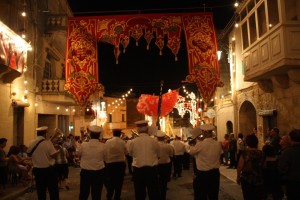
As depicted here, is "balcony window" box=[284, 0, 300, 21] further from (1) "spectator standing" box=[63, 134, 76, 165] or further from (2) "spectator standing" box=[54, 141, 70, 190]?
(1) "spectator standing" box=[63, 134, 76, 165]

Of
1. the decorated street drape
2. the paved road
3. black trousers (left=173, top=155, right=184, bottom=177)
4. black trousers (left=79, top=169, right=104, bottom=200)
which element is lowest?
the paved road

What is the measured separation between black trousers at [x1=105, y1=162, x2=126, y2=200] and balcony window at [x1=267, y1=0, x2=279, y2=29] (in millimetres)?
7800

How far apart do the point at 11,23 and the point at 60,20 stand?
20.8 ft

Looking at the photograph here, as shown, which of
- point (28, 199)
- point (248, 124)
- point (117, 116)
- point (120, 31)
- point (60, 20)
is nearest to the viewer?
A: point (28, 199)

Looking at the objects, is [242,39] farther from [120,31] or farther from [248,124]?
[120,31]

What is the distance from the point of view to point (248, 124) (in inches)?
734

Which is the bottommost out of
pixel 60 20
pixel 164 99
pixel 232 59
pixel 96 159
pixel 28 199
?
pixel 28 199

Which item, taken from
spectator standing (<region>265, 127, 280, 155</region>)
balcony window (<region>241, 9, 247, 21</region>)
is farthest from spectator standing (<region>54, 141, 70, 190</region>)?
balcony window (<region>241, 9, 247, 21</region>)

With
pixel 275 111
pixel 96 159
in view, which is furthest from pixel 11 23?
pixel 275 111

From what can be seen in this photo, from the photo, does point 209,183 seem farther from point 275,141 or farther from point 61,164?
point 61,164

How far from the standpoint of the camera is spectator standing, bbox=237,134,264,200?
6395mm

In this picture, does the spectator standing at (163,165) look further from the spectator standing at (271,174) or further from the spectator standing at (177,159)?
the spectator standing at (177,159)

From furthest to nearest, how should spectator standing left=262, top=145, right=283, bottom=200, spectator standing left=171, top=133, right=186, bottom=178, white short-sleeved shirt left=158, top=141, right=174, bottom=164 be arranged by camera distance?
spectator standing left=171, top=133, right=186, bottom=178
white short-sleeved shirt left=158, top=141, right=174, bottom=164
spectator standing left=262, top=145, right=283, bottom=200

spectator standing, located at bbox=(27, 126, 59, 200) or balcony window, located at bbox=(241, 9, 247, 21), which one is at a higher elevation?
balcony window, located at bbox=(241, 9, 247, 21)
